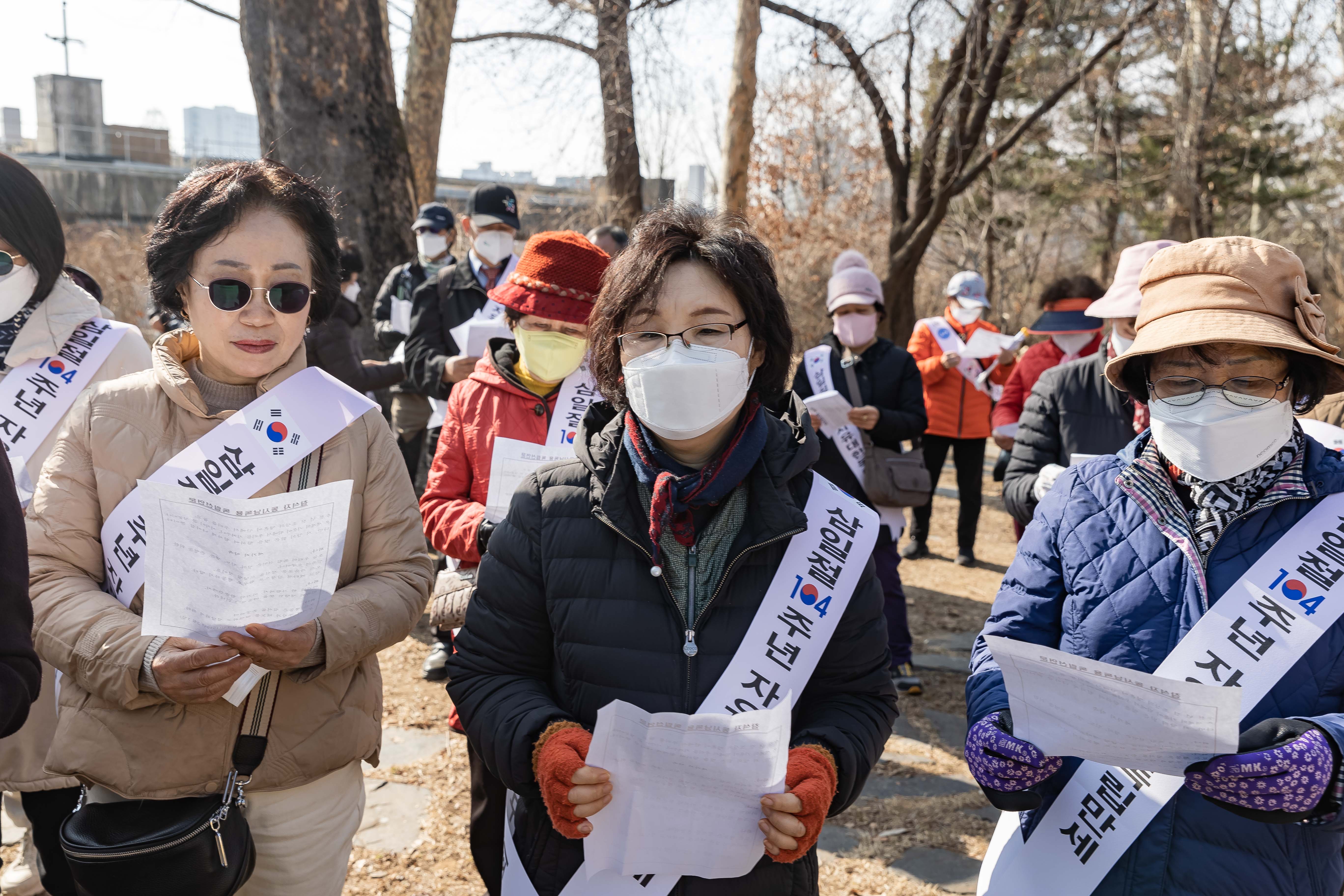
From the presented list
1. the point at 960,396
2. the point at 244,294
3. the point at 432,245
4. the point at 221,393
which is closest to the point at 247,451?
the point at 221,393

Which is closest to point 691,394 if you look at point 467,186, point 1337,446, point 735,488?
point 735,488

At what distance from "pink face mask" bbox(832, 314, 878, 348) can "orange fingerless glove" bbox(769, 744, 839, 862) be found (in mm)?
4081

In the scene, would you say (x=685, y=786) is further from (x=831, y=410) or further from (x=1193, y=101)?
(x=1193, y=101)

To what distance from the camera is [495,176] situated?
2316cm

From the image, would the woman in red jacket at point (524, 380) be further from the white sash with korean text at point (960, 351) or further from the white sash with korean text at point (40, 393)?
the white sash with korean text at point (960, 351)

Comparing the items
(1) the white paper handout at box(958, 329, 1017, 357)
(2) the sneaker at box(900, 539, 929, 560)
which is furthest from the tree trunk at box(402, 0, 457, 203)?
(2) the sneaker at box(900, 539, 929, 560)

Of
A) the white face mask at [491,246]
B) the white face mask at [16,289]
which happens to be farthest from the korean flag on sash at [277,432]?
the white face mask at [491,246]

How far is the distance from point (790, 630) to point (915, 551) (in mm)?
6884

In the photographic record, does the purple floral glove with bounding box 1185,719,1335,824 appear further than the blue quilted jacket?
No

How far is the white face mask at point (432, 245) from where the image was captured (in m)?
7.22

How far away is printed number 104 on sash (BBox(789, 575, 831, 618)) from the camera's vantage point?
2.07 meters

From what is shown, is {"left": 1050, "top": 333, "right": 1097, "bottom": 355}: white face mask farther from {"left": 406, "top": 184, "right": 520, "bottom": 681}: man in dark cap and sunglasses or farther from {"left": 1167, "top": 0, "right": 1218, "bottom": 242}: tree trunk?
{"left": 1167, "top": 0, "right": 1218, "bottom": 242}: tree trunk

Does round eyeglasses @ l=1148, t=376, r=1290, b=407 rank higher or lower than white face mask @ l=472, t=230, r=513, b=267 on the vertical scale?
lower

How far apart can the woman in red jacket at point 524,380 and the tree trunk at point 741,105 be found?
17.2ft
